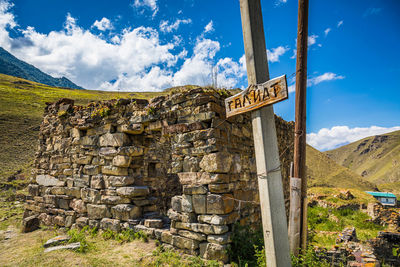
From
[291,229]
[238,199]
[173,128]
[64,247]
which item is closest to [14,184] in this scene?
[64,247]

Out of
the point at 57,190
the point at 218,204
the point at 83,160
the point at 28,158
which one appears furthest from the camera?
the point at 28,158

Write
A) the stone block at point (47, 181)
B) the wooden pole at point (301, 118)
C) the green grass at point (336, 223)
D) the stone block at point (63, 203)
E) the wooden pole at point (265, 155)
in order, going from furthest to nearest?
the green grass at point (336, 223) < the stone block at point (47, 181) < the stone block at point (63, 203) < the wooden pole at point (301, 118) < the wooden pole at point (265, 155)

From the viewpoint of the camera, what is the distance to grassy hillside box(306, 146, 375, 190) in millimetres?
18219

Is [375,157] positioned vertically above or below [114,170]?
above

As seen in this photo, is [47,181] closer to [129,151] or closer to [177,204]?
[129,151]

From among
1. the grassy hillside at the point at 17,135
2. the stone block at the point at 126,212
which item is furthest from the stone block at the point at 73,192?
the grassy hillside at the point at 17,135

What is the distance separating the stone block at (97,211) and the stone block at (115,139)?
1.65 metres

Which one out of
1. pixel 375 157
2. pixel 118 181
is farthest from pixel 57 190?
pixel 375 157

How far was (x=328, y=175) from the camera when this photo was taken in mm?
19078

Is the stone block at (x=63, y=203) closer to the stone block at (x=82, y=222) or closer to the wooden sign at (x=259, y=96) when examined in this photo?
the stone block at (x=82, y=222)

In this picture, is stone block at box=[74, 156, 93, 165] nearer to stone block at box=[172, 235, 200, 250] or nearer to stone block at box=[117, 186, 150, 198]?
stone block at box=[117, 186, 150, 198]

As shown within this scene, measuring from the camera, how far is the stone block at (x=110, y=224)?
5270mm

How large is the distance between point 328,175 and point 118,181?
1932cm

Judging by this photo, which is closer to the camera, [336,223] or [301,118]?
[301,118]
